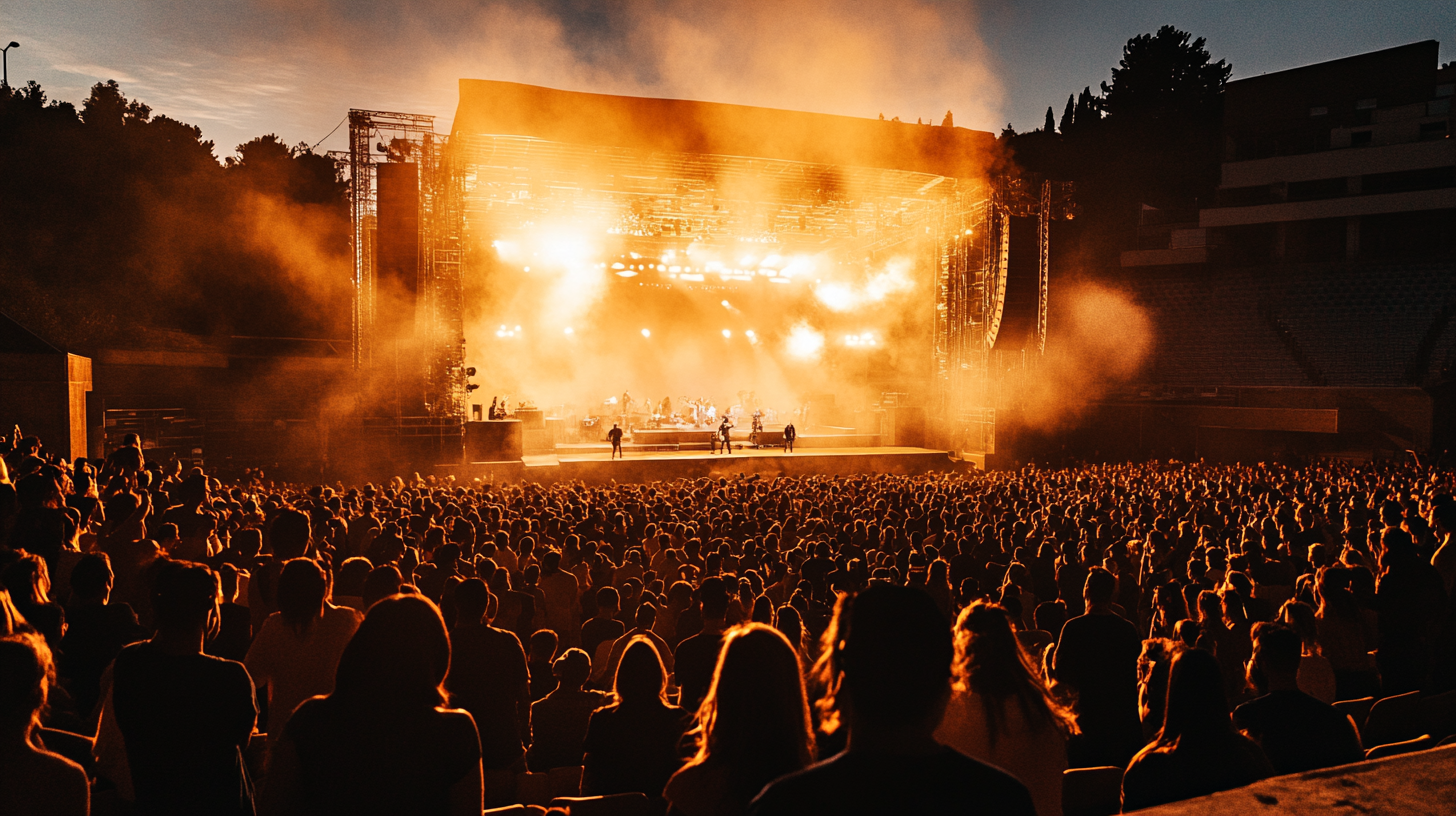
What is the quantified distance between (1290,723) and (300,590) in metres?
3.72

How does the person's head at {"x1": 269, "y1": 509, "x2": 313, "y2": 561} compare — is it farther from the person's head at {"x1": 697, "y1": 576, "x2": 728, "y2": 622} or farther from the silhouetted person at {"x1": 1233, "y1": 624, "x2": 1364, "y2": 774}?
the silhouetted person at {"x1": 1233, "y1": 624, "x2": 1364, "y2": 774}

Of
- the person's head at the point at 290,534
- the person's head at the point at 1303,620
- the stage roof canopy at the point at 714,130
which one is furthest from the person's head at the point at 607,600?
the stage roof canopy at the point at 714,130

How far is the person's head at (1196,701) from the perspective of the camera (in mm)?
2395

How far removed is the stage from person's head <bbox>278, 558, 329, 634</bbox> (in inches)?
642

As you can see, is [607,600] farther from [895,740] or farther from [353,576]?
[895,740]

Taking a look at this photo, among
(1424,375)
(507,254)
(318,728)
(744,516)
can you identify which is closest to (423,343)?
(507,254)

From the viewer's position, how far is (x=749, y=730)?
1971 mm

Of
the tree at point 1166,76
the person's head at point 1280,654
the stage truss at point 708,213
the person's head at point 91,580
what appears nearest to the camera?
the person's head at point 1280,654

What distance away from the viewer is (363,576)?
4879mm

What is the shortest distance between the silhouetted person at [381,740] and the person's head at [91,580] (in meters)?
2.38

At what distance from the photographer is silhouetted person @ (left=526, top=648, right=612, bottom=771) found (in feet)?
13.4

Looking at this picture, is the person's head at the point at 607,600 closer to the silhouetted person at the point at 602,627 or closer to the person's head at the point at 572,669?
the silhouetted person at the point at 602,627

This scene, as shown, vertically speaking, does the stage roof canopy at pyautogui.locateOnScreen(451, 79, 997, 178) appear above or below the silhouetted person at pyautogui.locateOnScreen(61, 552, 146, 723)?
above

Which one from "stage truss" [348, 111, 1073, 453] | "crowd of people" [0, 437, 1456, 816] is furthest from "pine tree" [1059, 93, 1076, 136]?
"crowd of people" [0, 437, 1456, 816]
